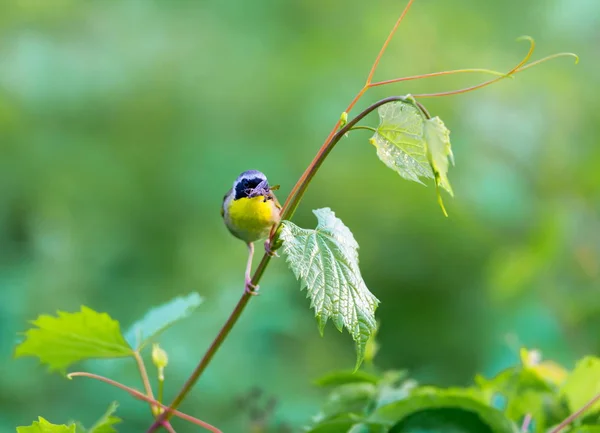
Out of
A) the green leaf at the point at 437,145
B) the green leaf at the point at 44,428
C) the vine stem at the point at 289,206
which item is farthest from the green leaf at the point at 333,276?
the green leaf at the point at 44,428

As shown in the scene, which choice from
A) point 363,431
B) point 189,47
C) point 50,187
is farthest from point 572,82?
point 363,431

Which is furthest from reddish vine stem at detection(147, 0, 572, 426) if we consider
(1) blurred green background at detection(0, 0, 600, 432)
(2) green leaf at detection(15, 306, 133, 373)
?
(1) blurred green background at detection(0, 0, 600, 432)

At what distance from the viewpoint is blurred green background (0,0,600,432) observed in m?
2.55

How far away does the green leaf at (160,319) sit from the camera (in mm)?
946

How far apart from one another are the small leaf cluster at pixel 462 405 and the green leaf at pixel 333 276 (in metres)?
0.17

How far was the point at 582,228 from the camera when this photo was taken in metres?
2.72

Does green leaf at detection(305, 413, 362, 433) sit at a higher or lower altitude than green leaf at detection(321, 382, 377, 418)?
lower

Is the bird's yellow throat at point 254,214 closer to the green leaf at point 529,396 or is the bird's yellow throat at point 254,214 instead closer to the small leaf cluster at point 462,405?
the small leaf cluster at point 462,405

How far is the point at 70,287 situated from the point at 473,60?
202cm

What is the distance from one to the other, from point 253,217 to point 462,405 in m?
0.35

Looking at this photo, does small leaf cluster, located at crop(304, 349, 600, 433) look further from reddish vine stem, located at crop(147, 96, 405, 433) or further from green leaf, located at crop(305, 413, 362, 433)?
reddish vine stem, located at crop(147, 96, 405, 433)

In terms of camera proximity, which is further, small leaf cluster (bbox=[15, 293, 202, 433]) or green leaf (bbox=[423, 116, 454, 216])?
small leaf cluster (bbox=[15, 293, 202, 433])

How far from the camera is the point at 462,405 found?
0.86 m

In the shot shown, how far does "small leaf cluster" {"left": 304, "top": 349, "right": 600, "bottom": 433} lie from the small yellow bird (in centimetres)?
20
